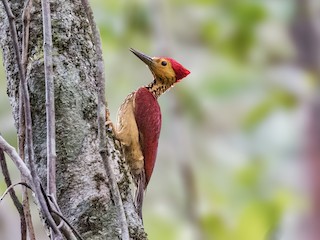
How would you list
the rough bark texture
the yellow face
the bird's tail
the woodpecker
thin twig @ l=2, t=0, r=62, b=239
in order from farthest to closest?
the yellow face → the woodpecker → the bird's tail → the rough bark texture → thin twig @ l=2, t=0, r=62, b=239

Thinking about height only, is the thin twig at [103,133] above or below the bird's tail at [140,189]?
below

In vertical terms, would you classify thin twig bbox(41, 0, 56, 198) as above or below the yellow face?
below

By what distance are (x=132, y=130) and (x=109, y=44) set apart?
1035 mm

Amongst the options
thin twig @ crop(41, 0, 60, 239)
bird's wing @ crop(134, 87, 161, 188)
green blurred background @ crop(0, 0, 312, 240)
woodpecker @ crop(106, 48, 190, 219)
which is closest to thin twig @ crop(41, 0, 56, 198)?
thin twig @ crop(41, 0, 60, 239)

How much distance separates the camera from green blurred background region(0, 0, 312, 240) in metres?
2.58

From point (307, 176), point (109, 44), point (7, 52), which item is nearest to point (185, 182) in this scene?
point (307, 176)

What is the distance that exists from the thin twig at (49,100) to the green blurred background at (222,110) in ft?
3.05

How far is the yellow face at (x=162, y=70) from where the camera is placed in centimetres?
256

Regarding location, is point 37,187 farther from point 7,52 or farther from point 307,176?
point 307,176

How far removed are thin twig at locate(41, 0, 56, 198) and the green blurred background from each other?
928 mm

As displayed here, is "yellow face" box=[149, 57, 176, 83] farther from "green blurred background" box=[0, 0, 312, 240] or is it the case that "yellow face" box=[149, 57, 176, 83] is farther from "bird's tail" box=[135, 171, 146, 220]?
"bird's tail" box=[135, 171, 146, 220]

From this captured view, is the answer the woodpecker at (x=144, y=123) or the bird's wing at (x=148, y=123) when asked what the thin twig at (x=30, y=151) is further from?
the bird's wing at (x=148, y=123)

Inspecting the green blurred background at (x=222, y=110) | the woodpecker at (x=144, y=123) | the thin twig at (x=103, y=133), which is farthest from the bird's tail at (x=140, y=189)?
the thin twig at (x=103, y=133)

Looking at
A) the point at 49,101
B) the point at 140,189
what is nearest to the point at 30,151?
the point at 49,101
